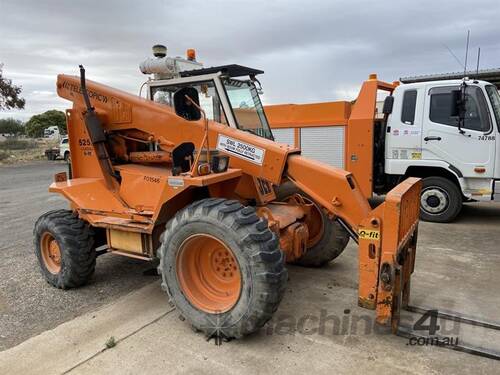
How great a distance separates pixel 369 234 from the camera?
3029 millimetres

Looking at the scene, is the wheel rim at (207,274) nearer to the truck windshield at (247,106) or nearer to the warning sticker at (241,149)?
the warning sticker at (241,149)

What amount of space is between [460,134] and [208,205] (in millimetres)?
5370

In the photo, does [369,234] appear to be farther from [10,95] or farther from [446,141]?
[10,95]

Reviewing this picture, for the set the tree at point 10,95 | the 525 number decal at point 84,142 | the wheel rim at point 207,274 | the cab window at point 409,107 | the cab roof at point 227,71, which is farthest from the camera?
the tree at point 10,95

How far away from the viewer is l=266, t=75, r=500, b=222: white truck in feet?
22.1

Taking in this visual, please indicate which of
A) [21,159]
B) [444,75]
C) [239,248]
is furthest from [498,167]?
[21,159]

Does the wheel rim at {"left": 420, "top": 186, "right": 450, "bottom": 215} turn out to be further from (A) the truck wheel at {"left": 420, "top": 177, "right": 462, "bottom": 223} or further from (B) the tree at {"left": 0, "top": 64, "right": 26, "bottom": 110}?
(B) the tree at {"left": 0, "top": 64, "right": 26, "bottom": 110}

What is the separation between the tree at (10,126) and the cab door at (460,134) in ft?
212

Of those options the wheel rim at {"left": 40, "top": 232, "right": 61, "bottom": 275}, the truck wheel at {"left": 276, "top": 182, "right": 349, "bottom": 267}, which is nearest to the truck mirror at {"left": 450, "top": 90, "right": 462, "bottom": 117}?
the truck wheel at {"left": 276, "top": 182, "right": 349, "bottom": 267}

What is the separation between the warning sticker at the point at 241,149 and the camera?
12.4 feet

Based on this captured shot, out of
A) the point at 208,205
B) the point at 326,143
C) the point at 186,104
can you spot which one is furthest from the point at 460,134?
→ the point at 208,205

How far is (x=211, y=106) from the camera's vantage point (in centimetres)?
424

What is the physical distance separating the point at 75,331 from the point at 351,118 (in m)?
5.89

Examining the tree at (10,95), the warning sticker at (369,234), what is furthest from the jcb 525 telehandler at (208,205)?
the tree at (10,95)
